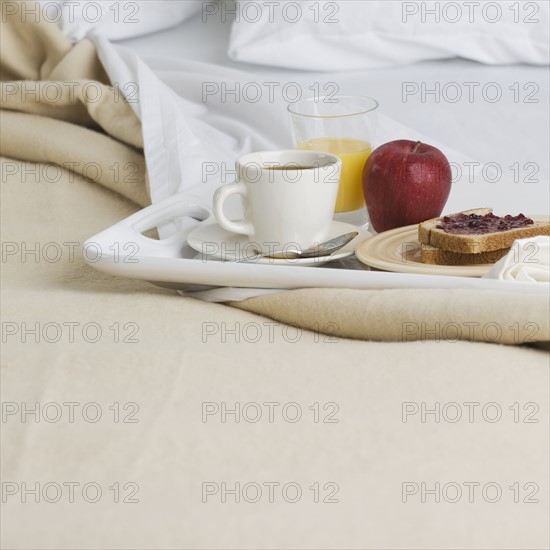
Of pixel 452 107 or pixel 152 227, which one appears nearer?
pixel 152 227

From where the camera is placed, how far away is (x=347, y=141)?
39.1 inches

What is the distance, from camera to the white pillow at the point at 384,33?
4.53 feet

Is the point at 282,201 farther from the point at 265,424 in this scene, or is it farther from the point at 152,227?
the point at 265,424

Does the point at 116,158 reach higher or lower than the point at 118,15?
lower

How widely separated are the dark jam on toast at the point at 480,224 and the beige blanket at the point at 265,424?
0.14 metres

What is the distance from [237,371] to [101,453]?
0.43ft

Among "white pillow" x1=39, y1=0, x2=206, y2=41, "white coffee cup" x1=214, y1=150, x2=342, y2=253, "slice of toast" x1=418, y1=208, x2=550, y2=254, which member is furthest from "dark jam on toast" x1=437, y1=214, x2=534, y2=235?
"white pillow" x1=39, y1=0, x2=206, y2=41

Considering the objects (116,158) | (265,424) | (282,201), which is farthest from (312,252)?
(116,158)

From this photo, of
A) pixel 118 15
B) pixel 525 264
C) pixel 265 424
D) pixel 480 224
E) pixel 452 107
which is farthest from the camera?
pixel 118 15

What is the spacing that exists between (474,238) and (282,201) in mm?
172

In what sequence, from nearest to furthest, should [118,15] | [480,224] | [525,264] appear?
[525,264] → [480,224] → [118,15]

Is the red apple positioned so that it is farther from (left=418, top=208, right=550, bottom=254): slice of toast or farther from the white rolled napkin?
the white rolled napkin

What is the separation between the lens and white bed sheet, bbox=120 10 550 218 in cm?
108

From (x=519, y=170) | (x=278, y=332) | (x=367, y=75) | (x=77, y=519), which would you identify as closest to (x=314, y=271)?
(x=278, y=332)
